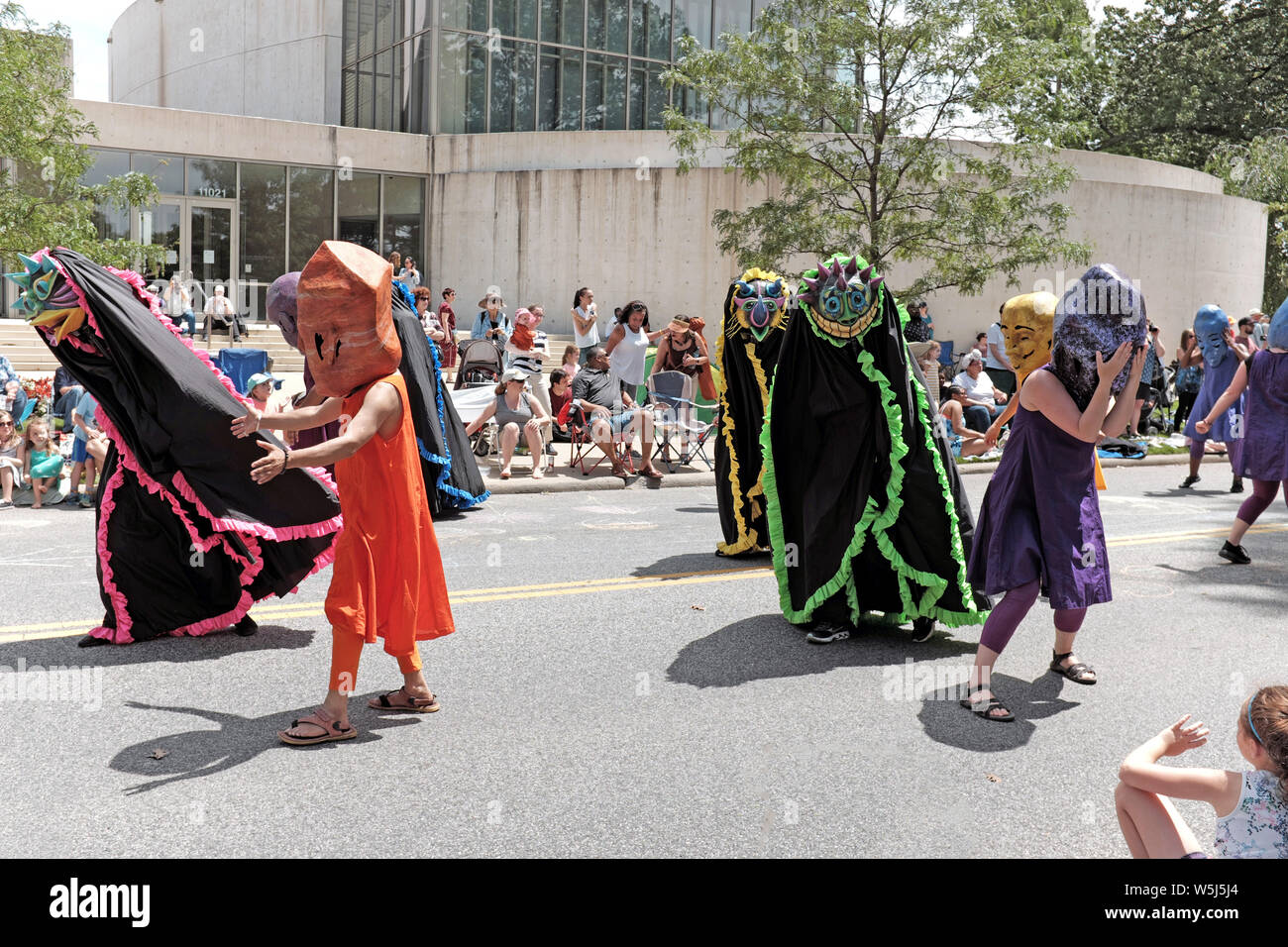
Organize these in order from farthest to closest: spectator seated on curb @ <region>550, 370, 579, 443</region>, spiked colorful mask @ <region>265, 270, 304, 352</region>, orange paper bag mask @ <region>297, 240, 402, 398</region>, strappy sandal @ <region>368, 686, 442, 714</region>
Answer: spectator seated on curb @ <region>550, 370, 579, 443</region> < spiked colorful mask @ <region>265, 270, 304, 352</region> < strappy sandal @ <region>368, 686, 442, 714</region> < orange paper bag mask @ <region>297, 240, 402, 398</region>

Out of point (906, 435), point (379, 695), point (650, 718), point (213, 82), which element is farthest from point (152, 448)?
point (213, 82)

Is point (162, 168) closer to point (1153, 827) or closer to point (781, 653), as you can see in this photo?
point (781, 653)

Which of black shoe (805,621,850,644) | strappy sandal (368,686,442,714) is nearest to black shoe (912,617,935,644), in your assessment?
black shoe (805,621,850,644)

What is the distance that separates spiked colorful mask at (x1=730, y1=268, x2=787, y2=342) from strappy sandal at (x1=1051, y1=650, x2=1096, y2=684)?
133 inches

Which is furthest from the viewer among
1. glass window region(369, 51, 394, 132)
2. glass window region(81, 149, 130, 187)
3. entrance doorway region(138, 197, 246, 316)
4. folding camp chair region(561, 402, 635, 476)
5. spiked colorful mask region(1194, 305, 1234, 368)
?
glass window region(369, 51, 394, 132)

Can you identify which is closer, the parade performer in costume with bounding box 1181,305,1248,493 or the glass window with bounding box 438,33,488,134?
the parade performer in costume with bounding box 1181,305,1248,493

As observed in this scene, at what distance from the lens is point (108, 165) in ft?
85.6

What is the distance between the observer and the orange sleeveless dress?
4891mm

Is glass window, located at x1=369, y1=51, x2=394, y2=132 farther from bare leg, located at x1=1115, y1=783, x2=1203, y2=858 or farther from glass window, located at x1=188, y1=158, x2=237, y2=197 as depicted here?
bare leg, located at x1=1115, y1=783, x2=1203, y2=858

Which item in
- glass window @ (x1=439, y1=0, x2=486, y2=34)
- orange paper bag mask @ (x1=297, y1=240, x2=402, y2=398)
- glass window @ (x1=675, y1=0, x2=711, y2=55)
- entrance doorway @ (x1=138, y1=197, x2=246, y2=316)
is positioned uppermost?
glass window @ (x1=675, y1=0, x2=711, y2=55)

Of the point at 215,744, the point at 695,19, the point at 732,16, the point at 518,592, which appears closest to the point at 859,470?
the point at 518,592

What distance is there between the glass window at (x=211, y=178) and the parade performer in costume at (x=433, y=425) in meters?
18.9

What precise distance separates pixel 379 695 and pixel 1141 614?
15.5 feet

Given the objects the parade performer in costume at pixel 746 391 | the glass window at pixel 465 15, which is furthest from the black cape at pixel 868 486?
the glass window at pixel 465 15
